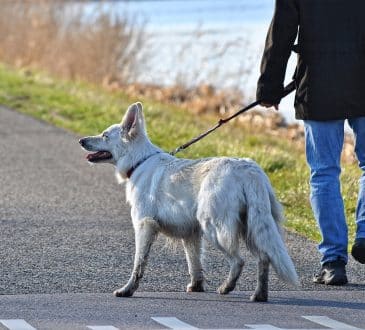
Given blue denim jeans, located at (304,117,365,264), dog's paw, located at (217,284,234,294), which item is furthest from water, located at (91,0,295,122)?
dog's paw, located at (217,284,234,294)

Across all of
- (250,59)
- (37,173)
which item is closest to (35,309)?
(37,173)

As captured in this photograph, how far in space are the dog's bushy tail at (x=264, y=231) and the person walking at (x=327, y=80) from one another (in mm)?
774

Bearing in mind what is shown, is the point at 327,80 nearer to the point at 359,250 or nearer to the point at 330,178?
the point at 330,178

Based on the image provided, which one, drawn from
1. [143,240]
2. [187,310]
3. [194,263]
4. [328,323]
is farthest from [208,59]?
[328,323]

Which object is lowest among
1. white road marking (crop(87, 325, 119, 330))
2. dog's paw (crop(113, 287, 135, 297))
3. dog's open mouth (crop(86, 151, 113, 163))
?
white road marking (crop(87, 325, 119, 330))

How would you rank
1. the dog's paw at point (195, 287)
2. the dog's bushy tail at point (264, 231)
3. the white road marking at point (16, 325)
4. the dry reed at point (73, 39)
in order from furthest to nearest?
the dry reed at point (73, 39)
the dog's paw at point (195, 287)
the dog's bushy tail at point (264, 231)
the white road marking at point (16, 325)

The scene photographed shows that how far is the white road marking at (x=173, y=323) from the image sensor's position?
703 cm

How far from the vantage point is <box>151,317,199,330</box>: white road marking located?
7.03 meters

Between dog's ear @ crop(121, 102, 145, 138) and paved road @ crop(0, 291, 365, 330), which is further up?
dog's ear @ crop(121, 102, 145, 138)

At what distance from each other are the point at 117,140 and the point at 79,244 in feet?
4.90

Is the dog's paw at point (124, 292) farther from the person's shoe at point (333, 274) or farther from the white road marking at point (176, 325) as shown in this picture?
the person's shoe at point (333, 274)

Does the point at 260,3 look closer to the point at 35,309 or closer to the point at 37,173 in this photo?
the point at 37,173

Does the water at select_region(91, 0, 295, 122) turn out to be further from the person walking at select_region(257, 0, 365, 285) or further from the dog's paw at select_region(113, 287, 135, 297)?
the dog's paw at select_region(113, 287, 135, 297)

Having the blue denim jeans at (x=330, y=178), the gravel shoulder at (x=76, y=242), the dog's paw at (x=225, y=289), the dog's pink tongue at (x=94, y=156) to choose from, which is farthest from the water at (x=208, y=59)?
the dog's paw at (x=225, y=289)
